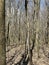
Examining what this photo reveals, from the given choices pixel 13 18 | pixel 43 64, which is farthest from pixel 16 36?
pixel 43 64

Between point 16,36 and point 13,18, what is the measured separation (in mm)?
6873

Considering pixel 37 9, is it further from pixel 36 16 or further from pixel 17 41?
pixel 17 41

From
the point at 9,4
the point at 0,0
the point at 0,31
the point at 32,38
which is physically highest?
the point at 9,4

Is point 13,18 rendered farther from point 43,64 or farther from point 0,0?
point 0,0

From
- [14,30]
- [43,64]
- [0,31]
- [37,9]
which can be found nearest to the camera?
[0,31]

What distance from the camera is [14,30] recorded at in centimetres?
3628

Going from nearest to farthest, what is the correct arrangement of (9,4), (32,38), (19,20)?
1. (32,38)
2. (9,4)
3. (19,20)

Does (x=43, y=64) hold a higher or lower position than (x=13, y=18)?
lower

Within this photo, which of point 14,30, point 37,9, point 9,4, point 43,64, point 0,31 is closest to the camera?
point 0,31

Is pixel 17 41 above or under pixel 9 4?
under

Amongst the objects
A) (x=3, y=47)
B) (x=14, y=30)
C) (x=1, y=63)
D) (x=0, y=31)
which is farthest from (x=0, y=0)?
Answer: (x=14, y=30)

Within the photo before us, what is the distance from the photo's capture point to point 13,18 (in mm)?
30250

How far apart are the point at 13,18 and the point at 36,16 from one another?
61.1 ft

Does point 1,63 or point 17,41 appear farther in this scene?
point 17,41
